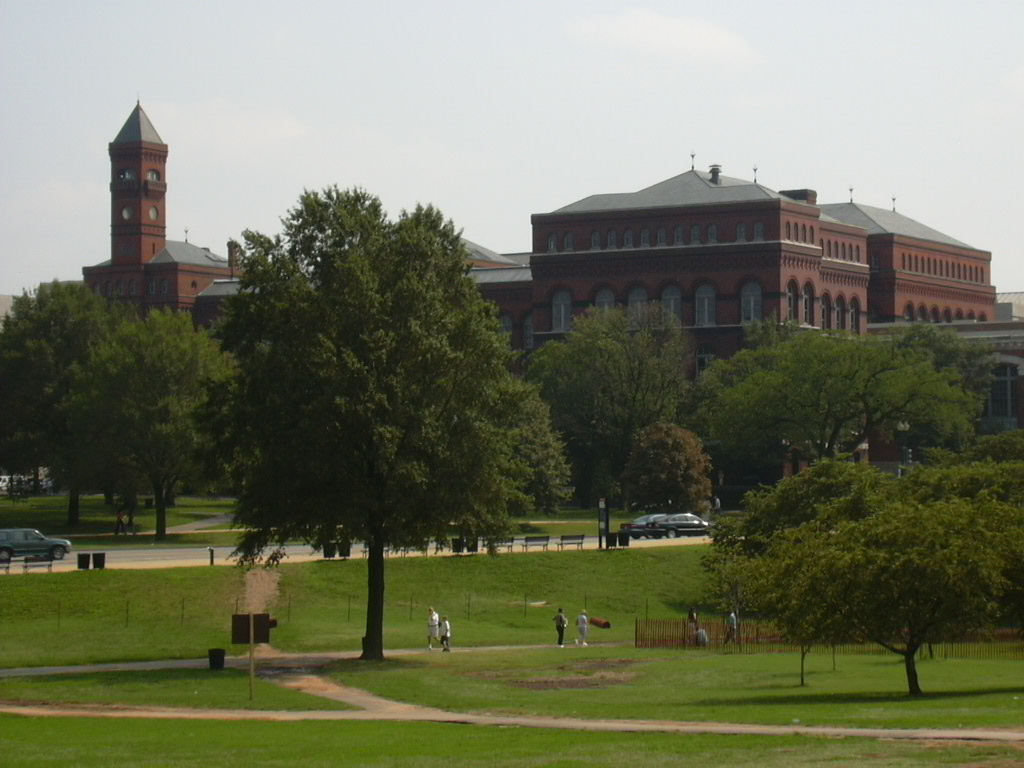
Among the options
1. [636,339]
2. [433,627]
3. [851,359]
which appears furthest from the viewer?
[636,339]

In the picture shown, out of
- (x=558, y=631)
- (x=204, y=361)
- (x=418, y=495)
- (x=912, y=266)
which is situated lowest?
(x=558, y=631)

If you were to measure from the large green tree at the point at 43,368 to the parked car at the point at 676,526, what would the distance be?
31246 mm

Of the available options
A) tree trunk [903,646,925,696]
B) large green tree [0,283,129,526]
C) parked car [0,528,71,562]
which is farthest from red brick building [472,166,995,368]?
tree trunk [903,646,925,696]

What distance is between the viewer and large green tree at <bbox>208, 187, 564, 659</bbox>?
53.2 m

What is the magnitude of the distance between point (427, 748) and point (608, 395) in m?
82.5

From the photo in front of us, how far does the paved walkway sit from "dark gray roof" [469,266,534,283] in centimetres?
9247

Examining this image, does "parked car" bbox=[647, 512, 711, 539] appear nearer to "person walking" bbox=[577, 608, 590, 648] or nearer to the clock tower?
"person walking" bbox=[577, 608, 590, 648]

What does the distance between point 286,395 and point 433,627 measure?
953cm

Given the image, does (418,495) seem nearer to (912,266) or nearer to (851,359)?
(851,359)

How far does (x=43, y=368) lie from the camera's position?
104 meters

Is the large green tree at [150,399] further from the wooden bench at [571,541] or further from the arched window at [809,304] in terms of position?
the arched window at [809,304]

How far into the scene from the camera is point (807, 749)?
30453mm

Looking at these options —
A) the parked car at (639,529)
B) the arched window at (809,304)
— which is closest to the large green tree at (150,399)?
the parked car at (639,529)

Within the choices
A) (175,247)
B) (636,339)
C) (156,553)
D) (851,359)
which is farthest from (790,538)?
(175,247)
